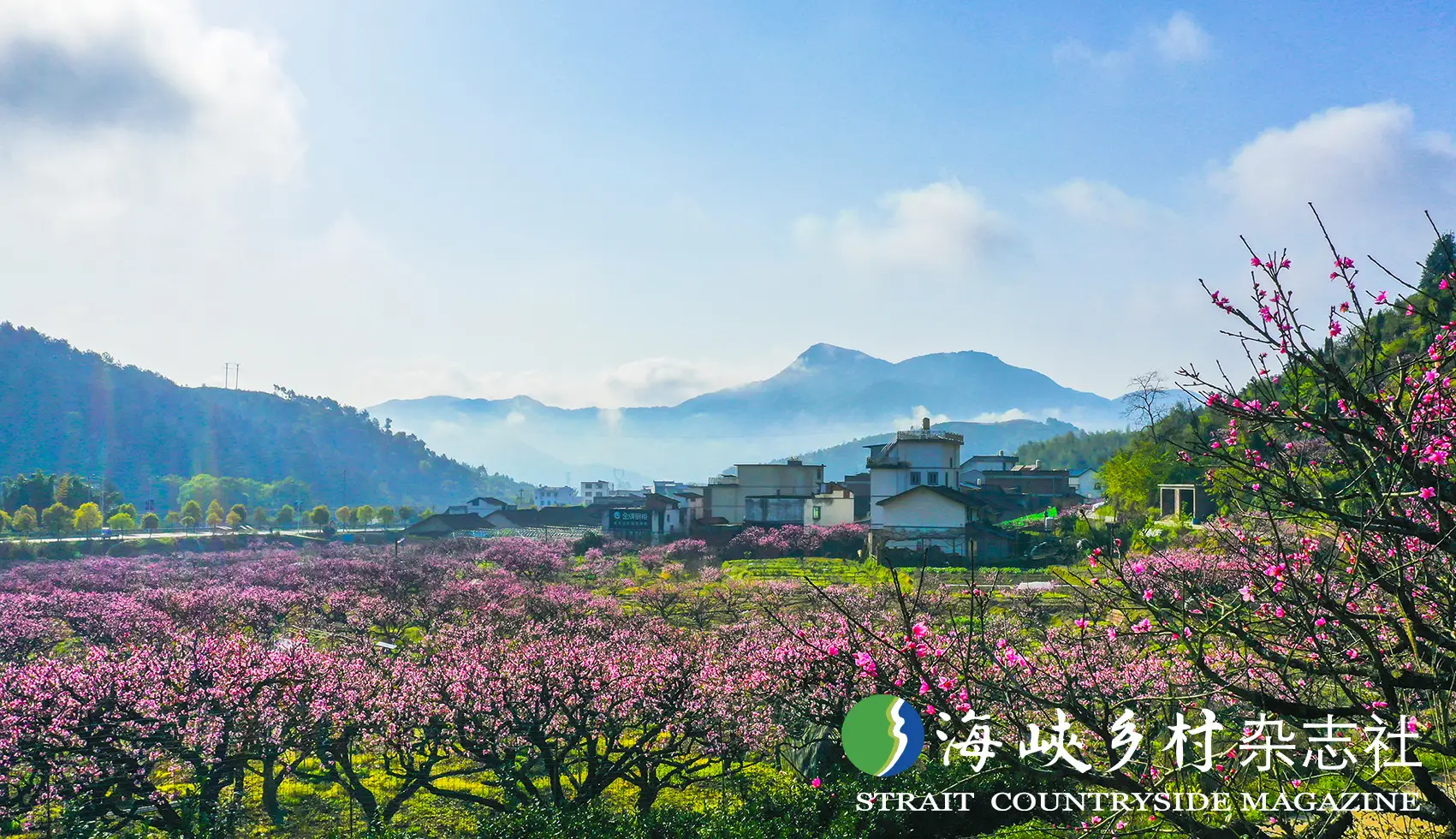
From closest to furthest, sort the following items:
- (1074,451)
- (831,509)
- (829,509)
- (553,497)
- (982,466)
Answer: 1. (831,509)
2. (829,509)
3. (982,466)
4. (1074,451)
5. (553,497)

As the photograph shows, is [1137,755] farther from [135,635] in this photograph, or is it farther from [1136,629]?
[135,635]

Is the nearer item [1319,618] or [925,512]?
[1319,618]

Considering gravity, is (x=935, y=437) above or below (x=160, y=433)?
below

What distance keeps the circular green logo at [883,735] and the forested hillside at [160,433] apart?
492ft

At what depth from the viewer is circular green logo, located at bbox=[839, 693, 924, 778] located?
1041 cm

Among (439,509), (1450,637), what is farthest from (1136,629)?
(439,509)

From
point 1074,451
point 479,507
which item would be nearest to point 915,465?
point 479,507

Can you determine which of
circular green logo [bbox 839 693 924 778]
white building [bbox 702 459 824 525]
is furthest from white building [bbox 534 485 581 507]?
circular green logo [bbox 839 693 924 778]

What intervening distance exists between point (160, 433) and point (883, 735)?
565ft

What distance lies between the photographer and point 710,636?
19.1 m

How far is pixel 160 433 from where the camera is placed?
Result: 488 feet

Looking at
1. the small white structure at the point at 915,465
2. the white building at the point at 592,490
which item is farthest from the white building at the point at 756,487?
the white building at the point at 592,490

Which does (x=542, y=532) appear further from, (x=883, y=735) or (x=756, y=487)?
(x=883, y=735)

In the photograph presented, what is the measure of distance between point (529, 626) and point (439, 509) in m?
175
